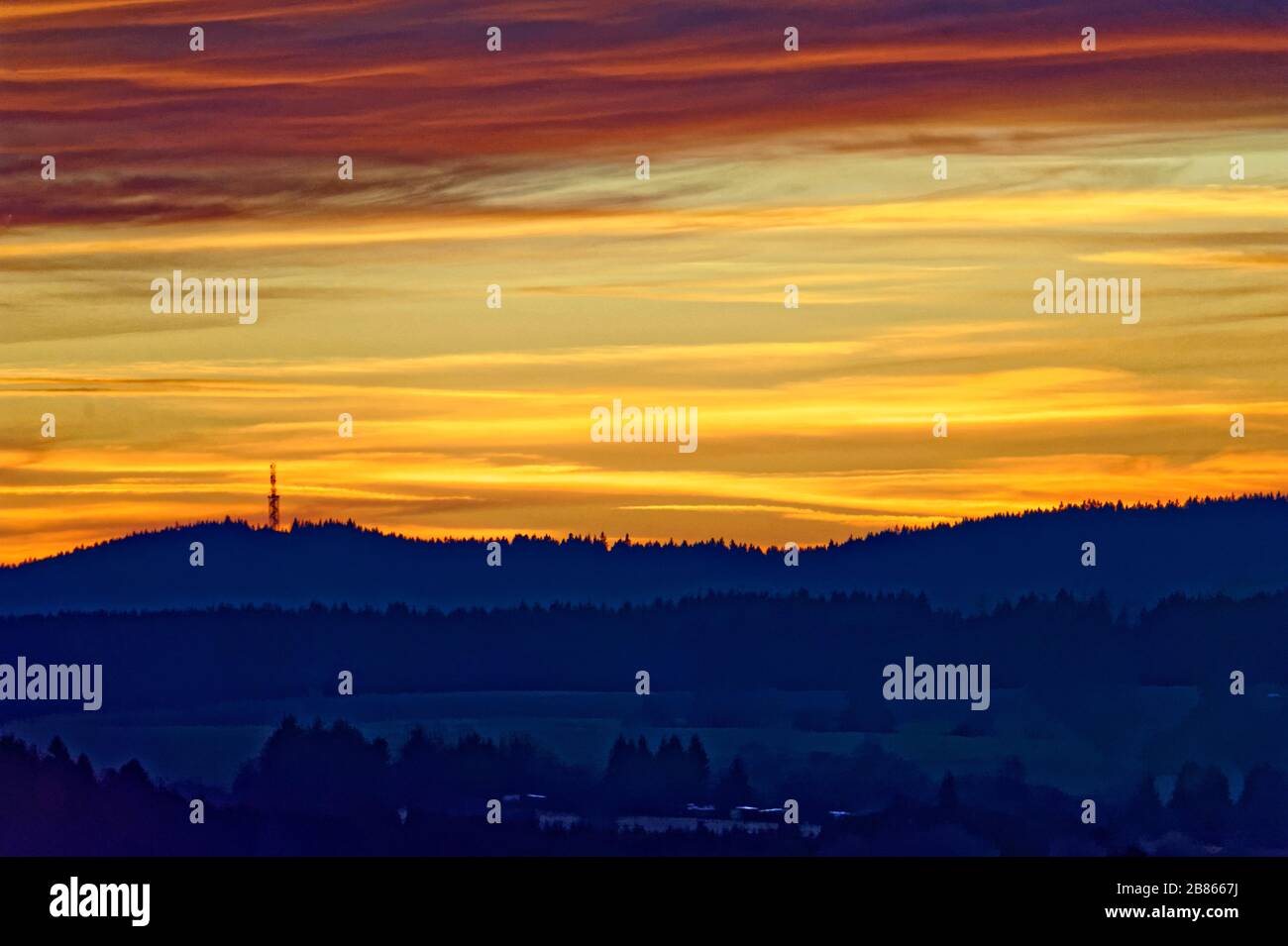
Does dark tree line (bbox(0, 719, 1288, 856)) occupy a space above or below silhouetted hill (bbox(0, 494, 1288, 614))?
below

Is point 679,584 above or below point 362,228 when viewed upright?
below

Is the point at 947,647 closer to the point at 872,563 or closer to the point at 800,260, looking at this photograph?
the point at 872,563

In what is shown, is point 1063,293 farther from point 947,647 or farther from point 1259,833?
point 1259,833

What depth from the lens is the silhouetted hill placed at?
50.0ft

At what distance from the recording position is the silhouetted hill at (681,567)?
50.0 ft

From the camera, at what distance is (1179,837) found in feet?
50.7

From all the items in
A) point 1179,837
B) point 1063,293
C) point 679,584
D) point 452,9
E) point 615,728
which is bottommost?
point 1179,837

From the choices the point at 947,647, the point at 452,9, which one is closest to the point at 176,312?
the point at 452,9

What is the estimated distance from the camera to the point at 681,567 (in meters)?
15.6

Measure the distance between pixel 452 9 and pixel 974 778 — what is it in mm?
9462

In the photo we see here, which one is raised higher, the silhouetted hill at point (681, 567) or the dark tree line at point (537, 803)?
the silhouetted hill at point (681, 567)

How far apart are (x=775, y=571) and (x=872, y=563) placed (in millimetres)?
1009

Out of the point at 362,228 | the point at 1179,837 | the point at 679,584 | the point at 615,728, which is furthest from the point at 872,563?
the point at 362,228

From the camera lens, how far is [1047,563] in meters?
15.2
